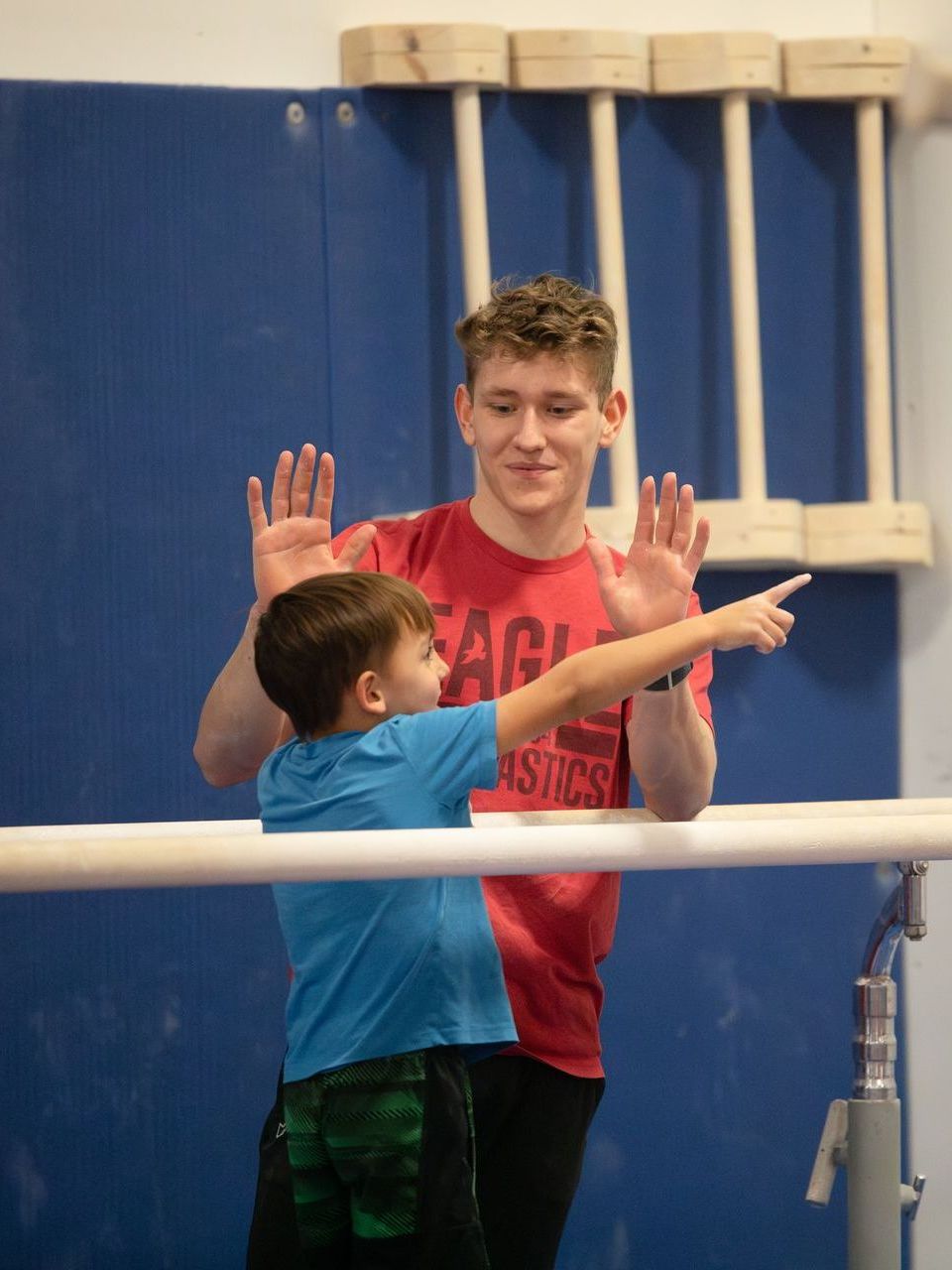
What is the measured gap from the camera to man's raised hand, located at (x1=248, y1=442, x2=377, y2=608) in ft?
5.06

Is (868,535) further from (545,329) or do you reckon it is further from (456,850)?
(456,850)

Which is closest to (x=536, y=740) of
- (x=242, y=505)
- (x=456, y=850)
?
(x=456, y=850)

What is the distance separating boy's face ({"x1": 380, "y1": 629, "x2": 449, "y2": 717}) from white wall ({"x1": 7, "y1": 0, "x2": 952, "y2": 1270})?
1.24 meters

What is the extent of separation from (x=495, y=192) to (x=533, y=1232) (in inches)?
57.1

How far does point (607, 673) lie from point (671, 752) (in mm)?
234

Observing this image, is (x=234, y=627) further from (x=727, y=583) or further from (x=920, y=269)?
(x=920, y=269)

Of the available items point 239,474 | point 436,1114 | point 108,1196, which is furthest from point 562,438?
point 108,1196

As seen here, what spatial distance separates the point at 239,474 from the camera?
2.34 m

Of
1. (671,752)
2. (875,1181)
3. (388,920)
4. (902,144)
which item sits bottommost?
(875,1181)

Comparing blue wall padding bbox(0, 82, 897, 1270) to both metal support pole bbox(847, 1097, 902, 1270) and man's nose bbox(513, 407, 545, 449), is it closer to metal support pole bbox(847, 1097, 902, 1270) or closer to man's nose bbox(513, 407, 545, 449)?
man's nose bbox(513, 407, 545, 449)

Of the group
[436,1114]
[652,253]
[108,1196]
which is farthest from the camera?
[652,253]

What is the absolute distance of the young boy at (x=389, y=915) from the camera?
132 cm

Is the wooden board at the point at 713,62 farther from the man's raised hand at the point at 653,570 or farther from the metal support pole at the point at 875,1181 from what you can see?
the metal support pole at the point at 875,1181

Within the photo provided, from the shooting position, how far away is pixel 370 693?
4.56 ft
